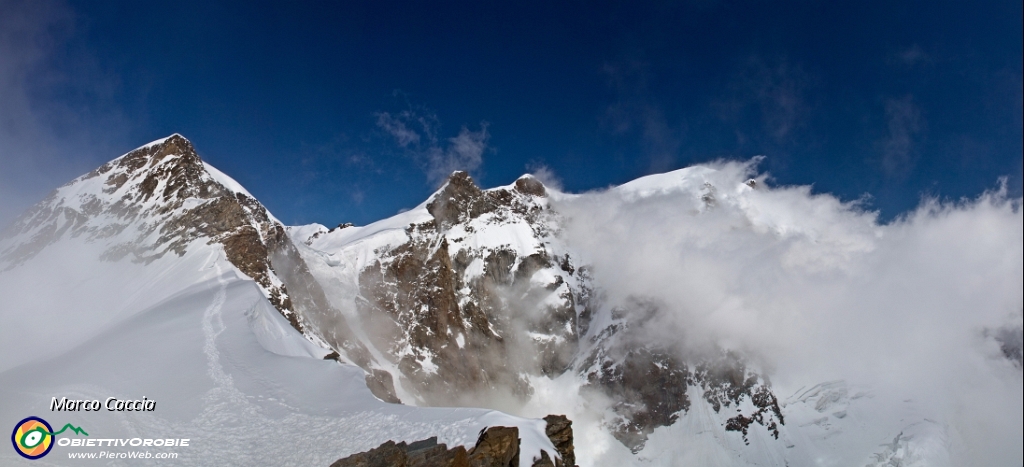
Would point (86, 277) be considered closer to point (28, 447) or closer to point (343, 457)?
point (28, 447)

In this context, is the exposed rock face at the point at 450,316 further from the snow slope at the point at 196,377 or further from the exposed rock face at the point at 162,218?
the snow slope at the point at 196,377

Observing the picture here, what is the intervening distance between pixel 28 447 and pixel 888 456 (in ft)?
Answer: 751

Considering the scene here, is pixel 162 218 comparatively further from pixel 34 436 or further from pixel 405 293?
pixel 405 293

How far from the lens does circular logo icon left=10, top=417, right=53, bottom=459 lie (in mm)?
20609

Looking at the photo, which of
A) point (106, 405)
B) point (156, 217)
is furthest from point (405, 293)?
point (106, 405)

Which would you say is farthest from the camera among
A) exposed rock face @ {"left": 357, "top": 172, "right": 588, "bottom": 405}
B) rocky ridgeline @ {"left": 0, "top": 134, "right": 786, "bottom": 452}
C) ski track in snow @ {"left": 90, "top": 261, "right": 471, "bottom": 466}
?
exposed rock face @ {"left": 357, "top": 172, "right": 588, "bottom": 405}

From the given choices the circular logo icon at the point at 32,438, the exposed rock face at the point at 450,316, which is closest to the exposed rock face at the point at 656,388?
the exposed rock face at the point at 450,316

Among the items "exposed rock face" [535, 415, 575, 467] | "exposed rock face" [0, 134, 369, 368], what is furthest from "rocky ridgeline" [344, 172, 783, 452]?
"exposed rock face" [535, 415, 575, 467]

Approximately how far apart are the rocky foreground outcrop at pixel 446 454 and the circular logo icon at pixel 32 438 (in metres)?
12.4

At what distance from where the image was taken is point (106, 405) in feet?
83.3

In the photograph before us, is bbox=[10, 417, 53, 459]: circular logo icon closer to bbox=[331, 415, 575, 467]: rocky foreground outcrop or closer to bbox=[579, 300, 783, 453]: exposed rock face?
bbox=[331, 415, 575, 467]: rocky foreground outcrop

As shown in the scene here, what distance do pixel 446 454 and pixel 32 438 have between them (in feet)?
57.7

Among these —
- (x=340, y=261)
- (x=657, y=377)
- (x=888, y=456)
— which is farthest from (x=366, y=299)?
(x=888, y=456)

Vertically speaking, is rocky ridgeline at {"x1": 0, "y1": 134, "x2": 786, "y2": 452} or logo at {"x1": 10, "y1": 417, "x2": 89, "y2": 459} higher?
rocky ridgeline at {"x1": 0, "y1": 134, "x2": 786, "y2": 452}
